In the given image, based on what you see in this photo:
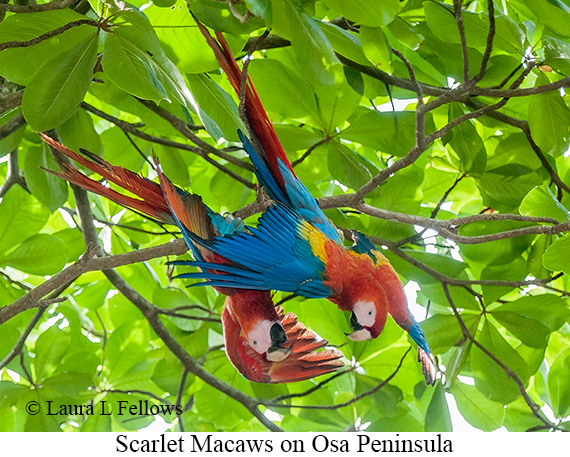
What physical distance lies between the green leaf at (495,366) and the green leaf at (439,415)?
18 cm

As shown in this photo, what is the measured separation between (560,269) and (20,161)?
1.85m

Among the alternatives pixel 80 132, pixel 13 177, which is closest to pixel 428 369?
pixel 80 132

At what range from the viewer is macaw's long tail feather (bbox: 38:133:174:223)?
877 mm

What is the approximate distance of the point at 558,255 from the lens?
1.23 m

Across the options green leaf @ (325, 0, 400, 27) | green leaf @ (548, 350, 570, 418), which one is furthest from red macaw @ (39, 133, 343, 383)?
green leaf @ (548, 350, 570, 418)

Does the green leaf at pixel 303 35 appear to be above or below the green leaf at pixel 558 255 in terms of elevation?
above

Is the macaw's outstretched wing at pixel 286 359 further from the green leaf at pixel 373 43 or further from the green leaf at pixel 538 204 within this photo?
the green leaf at pixel 538 204

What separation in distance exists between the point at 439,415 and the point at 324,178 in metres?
0.82

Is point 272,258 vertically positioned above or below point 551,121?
below

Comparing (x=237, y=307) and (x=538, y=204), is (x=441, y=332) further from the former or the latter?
(x=237, y=307)

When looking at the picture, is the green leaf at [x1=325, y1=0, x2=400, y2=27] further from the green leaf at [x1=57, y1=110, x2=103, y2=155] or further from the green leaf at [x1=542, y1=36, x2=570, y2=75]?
the green leaf at [x1=57, y1=110, x2=103, y2=155]

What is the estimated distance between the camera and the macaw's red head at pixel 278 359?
840 mm

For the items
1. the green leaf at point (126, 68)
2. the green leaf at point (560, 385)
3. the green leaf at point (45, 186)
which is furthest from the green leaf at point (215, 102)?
the green leaf at point (560, 385)

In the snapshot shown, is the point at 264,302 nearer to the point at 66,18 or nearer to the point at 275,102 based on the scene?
the point at 66,18
